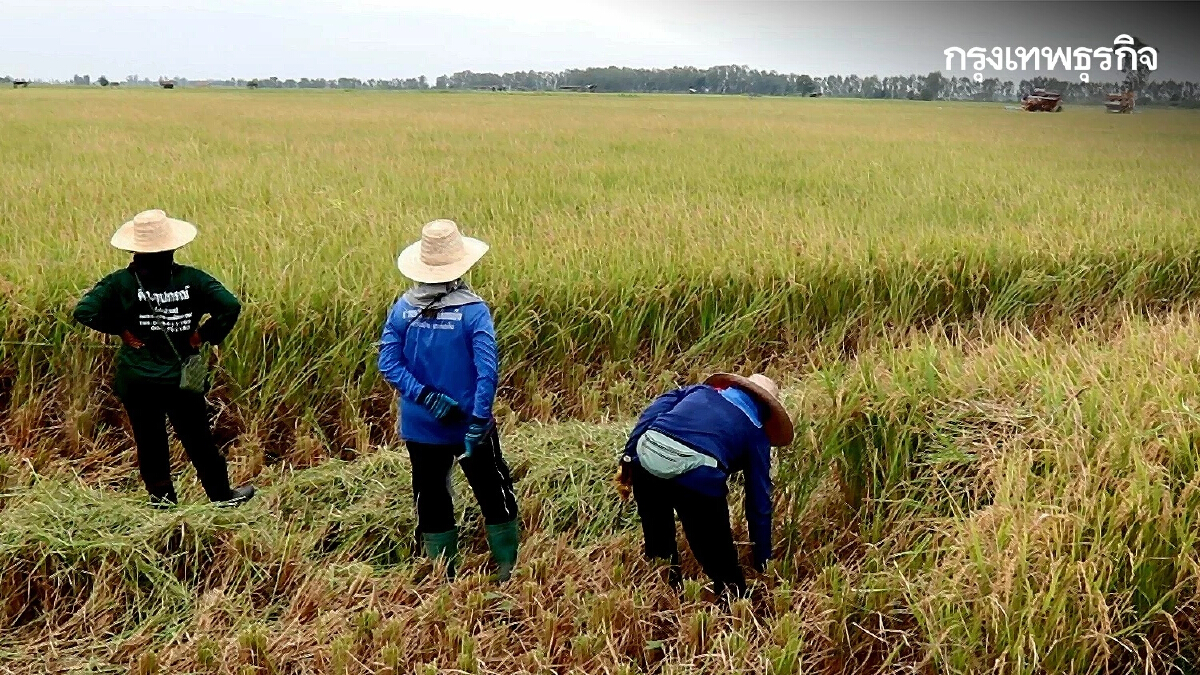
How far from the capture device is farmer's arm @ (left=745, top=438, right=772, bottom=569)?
2434 mm

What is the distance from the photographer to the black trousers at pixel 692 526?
2.38 meters

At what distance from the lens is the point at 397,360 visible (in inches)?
102

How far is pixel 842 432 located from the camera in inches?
114

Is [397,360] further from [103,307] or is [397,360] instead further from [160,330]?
[103,307]

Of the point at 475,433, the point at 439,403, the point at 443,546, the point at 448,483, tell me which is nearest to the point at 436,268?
the point at 439,403

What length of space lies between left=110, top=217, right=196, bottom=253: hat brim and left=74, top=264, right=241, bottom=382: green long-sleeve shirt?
11cm

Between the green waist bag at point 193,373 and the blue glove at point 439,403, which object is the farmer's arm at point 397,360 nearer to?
the blue glove at point 439,403

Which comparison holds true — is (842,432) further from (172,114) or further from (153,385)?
(172,114)

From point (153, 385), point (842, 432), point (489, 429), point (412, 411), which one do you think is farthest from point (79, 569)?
point (842, 432)

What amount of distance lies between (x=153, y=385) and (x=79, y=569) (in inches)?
24.0

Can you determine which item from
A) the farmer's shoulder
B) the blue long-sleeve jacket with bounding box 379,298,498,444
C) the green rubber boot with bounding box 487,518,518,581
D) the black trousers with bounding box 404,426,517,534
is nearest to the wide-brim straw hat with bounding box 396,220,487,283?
the blue long-sleeve jacket with bounding box 379,298,498,444

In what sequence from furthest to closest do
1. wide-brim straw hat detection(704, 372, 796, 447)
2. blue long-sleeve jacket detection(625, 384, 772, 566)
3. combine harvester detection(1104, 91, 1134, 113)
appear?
combine harvester detection(1104, 91, 1134, 113)
wide-brim straw hat detection(704, 372, 796, 447)
blue long-sleeve jacket detection(625, 384, 772, 566)

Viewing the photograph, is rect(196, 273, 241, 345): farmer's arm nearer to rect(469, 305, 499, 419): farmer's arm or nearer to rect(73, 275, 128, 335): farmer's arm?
rect(73, 275, 128, 335): farmer's arm

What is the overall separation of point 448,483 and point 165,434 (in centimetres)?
106
